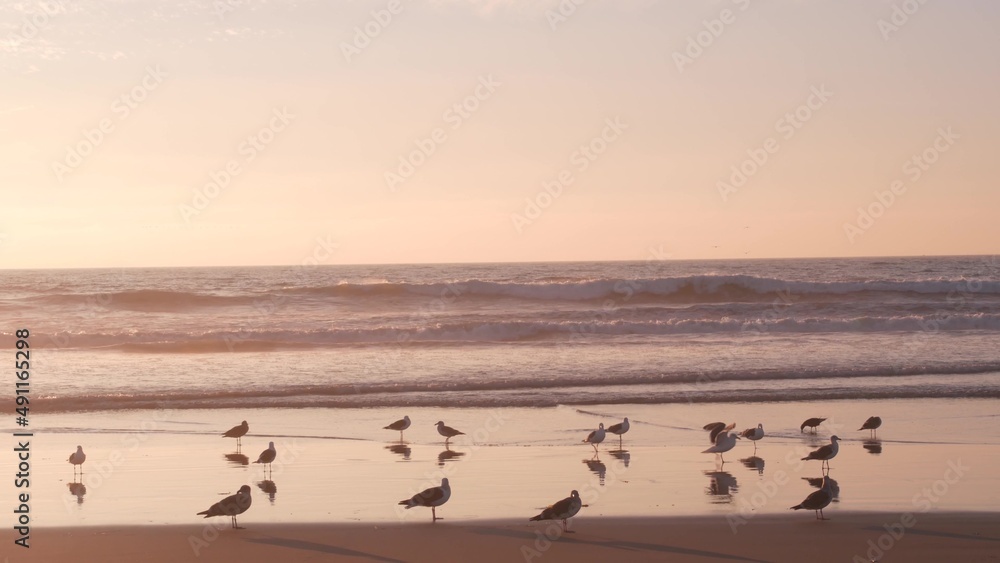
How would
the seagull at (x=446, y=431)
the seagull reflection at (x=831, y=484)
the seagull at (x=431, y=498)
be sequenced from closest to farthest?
the seagull at (x=431, y=498)
the seagull reflection at (x=831, y=484)
the seagull at (x=446, y=431)

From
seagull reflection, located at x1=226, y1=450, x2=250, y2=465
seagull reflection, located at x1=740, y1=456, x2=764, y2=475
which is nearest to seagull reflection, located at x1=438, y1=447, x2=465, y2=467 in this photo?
seagull reflection, located at x1=226, y1=450, x2=250, y2=465

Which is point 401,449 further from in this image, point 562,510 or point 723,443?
point 562,510

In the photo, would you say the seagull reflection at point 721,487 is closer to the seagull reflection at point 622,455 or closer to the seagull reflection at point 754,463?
the seagull reflection at point 754,463

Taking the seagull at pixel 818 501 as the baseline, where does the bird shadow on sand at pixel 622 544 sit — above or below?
below

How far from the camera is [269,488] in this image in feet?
32.8

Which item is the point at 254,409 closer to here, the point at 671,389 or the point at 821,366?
Result: the point at 671,389

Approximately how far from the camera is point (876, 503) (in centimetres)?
914

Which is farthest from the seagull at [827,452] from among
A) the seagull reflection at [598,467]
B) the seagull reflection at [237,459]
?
the seagull reflection at [237,459]

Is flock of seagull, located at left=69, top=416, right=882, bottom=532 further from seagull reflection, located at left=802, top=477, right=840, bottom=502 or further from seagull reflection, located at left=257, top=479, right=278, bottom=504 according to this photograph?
seagull reflection, located at left=257, top=479, right=278, bottom=504

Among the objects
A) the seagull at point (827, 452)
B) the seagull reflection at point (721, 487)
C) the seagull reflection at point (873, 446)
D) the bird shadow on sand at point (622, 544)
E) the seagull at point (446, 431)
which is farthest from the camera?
the seagull at point (446, 431)

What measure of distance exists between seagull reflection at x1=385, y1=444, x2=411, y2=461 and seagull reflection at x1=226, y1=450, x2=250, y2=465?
1.83 m

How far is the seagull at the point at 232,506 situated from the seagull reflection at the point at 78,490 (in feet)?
6.39

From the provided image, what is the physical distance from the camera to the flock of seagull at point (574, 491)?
827 centimetres

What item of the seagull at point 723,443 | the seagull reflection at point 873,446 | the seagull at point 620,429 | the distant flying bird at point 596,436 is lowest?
the seagull at point 723,443
